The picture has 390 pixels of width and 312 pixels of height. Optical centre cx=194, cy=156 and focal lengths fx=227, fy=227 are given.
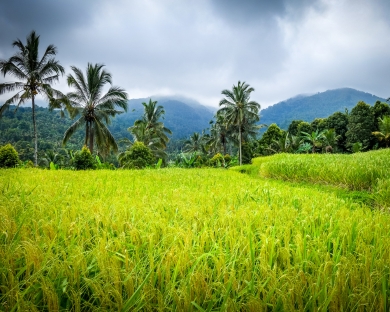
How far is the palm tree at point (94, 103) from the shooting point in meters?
19.5

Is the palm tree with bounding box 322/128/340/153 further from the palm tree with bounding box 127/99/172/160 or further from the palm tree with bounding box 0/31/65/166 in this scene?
the palm tree with bounding box 0/31/65/166

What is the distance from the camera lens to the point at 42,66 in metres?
18.4

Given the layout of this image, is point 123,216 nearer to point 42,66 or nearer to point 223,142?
point 42,66

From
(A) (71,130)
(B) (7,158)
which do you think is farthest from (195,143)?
(B) (7,158)

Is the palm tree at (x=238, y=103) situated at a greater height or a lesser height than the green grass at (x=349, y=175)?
greater

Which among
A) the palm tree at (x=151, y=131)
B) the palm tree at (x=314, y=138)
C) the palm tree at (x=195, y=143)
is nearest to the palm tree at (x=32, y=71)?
the palm tree at (x=151, y=131)

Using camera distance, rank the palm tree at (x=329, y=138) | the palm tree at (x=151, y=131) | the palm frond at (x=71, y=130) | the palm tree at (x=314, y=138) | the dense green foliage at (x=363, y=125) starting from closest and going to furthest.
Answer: the palm frond at (x=71, y=130) → the palm tree at (x=314, y=138) → the palm tree at (x=151, y=131) → the palm tree at (x=329, y=138) → the dense green foliage at (x=363, y=125)

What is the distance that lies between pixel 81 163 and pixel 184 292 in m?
15.5

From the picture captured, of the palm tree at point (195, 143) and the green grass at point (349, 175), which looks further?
the palm tree at point (195, 143)

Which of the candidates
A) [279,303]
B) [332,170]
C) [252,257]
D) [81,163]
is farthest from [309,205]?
[81,163]

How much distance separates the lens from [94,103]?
20.3 m

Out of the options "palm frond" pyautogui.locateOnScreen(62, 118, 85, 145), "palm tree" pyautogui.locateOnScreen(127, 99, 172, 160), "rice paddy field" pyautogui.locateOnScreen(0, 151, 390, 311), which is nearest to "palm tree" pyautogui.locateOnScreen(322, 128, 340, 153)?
→ "palm tree" pyautogui.locateOnScreen(127, 99, 172, 160)

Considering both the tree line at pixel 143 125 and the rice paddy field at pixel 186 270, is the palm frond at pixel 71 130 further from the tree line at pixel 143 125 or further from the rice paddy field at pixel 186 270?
the rice paddy field at pixel 186 270

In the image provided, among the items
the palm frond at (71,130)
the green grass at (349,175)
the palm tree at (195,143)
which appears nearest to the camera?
the green grass at (349,175)
